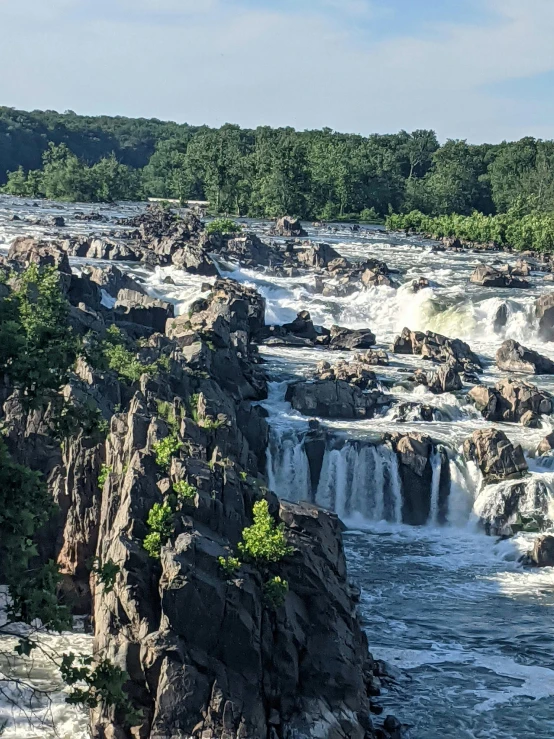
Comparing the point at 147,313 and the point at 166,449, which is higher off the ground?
the point at 147,313

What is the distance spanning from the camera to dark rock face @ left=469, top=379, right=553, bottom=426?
44594 mm

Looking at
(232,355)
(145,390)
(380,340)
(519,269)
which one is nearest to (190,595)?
(145,390)

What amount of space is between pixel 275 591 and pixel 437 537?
1527 cm

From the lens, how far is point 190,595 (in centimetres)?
2186

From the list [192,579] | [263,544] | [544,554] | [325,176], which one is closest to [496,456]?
[544,554]

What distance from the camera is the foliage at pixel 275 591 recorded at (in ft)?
75.8

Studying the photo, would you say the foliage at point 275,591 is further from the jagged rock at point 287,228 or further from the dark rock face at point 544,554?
the jagged rock at point 287,228

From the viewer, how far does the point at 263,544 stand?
24.1 metres

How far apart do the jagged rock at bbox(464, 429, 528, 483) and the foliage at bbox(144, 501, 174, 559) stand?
1793cm

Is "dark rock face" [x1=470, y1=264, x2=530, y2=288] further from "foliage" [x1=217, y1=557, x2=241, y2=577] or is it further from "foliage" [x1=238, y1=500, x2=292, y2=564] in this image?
"foliage" [x1=217, y1=557, x2=241, y2=577]

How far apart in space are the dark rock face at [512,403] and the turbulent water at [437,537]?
615mm

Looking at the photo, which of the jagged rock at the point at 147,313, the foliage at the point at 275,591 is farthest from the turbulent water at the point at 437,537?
the jagged rock at the point at 147,313

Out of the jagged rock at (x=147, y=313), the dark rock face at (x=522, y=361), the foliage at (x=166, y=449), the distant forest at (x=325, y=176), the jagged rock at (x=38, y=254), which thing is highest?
the distant forest at (x=325, y=176)

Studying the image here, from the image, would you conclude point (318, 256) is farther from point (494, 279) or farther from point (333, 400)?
point (333, 400)
